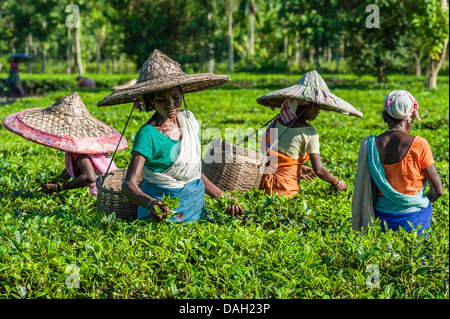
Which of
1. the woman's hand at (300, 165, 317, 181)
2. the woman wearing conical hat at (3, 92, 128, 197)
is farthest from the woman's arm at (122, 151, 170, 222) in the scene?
the woman's hand at (300, 165, 317, 181)

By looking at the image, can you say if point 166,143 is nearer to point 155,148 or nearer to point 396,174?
point 155,148

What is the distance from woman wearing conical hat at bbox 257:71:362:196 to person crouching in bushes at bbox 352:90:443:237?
0.82 metres

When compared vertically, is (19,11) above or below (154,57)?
above

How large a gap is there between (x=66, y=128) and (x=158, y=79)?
5.41ft

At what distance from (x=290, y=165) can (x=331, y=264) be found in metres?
1.82

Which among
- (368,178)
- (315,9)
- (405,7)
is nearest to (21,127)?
Result: (368,178)

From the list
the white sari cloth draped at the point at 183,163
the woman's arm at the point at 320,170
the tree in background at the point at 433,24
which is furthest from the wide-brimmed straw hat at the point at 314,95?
the tree in background at the point at 433,24

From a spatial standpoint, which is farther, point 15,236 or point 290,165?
point 290,165

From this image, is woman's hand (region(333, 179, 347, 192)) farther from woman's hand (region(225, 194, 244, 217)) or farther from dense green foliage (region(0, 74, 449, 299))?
woman's hand (region(225, 194, 244, 217))

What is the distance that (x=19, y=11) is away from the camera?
46.3 metres

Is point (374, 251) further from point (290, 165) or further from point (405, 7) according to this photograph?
point (405, 7)

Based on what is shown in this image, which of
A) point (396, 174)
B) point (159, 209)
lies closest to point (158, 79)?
point (159, 209)
